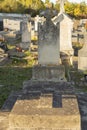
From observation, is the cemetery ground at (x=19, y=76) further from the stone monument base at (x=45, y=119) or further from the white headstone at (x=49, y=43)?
the stone monument base at (x=45, y=119)

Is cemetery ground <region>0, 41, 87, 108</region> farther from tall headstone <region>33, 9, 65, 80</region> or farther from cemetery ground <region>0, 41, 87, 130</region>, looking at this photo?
tall headstone <region>33, 9, 65, 80</region>

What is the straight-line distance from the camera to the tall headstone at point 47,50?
28.1 ft

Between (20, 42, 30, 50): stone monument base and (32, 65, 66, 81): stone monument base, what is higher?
(32, 65, 66, 81): stone monument base

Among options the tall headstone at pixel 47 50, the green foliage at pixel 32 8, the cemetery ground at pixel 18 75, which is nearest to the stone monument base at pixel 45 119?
the cemetery ground at pixel 18 75

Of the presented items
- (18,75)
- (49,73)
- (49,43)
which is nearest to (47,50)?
(49,43)

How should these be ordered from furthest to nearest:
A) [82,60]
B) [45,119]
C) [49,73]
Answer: [82,60]
[49,73]
[45,119]

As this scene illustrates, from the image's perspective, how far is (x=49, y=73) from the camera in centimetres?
852

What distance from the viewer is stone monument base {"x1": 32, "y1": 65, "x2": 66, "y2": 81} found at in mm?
8466

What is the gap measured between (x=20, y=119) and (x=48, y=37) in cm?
495

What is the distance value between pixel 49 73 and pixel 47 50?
2.20ft

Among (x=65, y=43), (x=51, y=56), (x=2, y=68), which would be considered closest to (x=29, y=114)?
(x=51, y=56)

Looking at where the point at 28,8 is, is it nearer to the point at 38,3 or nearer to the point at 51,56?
the point at 38,3

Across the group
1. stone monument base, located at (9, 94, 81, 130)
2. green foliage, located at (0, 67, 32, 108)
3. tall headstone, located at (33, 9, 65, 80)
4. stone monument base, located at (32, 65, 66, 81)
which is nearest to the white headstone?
tall headstone, located at (33, 9, 65, 80)

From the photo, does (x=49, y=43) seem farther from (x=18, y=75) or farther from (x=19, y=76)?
(x=18, y=75)
